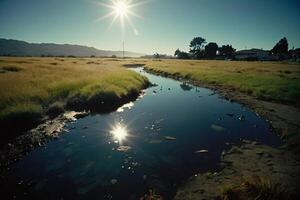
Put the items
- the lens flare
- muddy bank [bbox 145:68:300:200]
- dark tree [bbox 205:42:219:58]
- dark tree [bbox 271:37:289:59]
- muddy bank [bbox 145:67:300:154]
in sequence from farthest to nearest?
dark tree [bbox 205:42:219:58] < dark tree [bbox 271:37:289:59] < the lens flare < muddy bank [bbox 145:67:300:154] < muddy bank [bbox 145:68:300:200]

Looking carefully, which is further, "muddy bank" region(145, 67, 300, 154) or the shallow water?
"muddy bank" region(145, 67, 300, 154)

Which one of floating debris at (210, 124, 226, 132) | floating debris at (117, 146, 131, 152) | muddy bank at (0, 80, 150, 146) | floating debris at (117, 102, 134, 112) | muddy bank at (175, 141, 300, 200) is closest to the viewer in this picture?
muddy bank at (175, 141, 300, 200)

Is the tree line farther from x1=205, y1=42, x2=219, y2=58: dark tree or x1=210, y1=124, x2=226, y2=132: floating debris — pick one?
x1=210, y1=124, x2=226, y2=132: floating debris

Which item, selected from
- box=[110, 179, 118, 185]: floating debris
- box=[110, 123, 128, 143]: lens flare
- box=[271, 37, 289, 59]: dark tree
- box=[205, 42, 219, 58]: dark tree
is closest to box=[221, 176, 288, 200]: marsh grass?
box=[110, 179, 118, 185]: floating debris

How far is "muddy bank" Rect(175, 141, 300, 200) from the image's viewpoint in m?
9.05

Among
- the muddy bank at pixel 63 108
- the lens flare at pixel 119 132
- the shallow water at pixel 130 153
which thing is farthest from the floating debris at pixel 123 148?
the muddy bank at pixel 63 108

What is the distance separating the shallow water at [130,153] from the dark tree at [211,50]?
431 feet

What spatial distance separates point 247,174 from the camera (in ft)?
33.6

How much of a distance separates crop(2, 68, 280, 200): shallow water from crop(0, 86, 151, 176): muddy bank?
0.64 meters

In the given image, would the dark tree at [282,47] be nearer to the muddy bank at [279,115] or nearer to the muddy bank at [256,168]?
the muddy bank at [279,115]

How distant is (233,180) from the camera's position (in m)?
9.84

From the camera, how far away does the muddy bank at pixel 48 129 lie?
12.3 metres

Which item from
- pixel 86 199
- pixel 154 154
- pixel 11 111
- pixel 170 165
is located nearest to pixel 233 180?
pixel 170 165

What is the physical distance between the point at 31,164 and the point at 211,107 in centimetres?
1844
